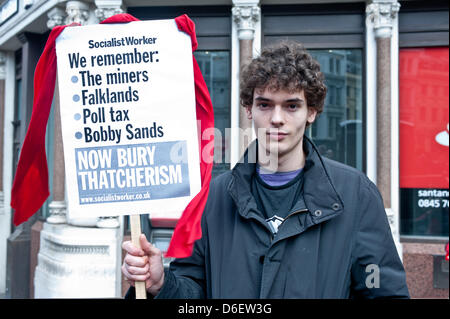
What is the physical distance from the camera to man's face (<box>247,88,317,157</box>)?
5.88 ft

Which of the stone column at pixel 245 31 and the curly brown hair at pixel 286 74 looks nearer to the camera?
the curly brown hair at pixel 286 74

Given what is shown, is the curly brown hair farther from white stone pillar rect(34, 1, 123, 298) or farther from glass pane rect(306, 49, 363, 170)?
white stone pillar rect(34, 1, 123, 298)

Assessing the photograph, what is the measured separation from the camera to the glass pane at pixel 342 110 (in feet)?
20.3

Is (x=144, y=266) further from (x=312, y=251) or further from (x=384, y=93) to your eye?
(x=384, y=93)

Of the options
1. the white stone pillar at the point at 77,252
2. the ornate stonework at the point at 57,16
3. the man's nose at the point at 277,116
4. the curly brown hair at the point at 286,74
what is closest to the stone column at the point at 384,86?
the white stone pillar at the point at 77,252

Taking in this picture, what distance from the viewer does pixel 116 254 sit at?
19.1ft

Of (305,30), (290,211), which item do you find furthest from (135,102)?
(305,30)

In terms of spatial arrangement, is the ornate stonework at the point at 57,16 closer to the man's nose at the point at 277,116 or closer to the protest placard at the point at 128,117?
the protest placard at the point at 128,117

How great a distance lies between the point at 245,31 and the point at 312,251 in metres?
4.75

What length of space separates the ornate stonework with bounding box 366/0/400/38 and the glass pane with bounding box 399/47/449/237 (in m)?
0.56

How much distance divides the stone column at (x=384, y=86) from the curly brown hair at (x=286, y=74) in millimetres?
4107

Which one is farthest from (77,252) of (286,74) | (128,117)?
(286,74)
